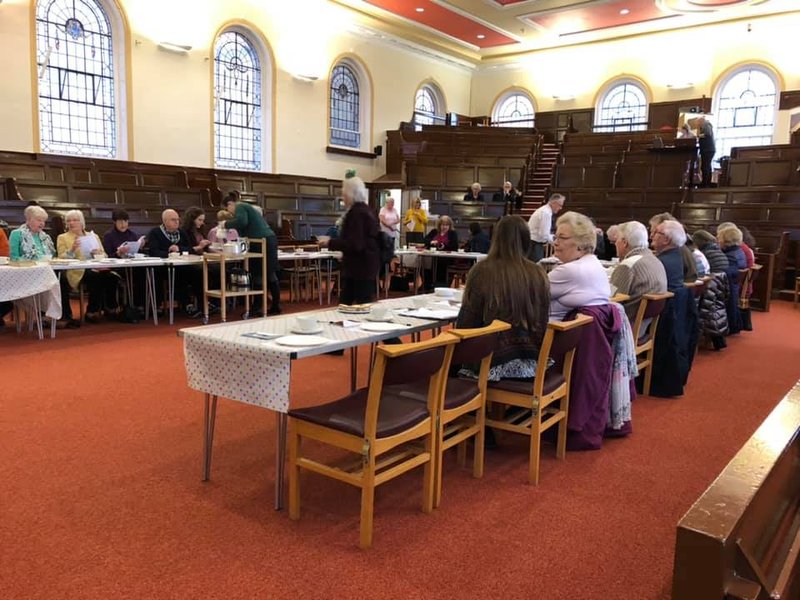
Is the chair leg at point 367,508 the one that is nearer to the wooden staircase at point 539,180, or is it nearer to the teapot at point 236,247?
the teapot at point 236,247

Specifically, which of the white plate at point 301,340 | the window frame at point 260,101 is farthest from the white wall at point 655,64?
the white plate at point 301,340

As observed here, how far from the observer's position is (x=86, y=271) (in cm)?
614

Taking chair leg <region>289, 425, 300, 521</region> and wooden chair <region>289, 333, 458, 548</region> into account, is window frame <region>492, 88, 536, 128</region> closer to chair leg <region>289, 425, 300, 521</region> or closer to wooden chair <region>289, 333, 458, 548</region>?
wooden chair <region>289, 333, 458, 548</region>

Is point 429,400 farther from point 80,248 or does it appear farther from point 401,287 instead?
point 401,287

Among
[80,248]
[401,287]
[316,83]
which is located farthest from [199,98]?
[80,248]

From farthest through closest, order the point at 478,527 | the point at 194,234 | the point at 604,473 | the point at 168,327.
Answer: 1. the point at 194,234
2. the point at 168,327
3. the point at 604,473
4. the point at 478,527

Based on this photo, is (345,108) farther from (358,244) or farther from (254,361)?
(254,361)

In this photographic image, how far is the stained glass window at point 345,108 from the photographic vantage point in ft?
44.1

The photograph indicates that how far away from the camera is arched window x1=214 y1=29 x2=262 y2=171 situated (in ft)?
37.2

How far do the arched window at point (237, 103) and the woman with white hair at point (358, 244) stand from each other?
313 inches

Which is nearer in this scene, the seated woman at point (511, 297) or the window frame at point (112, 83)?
the seated woman at point (511, 297)

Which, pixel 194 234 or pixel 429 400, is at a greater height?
pixel 194 234

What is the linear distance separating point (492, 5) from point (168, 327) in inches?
394

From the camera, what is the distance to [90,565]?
1965mm
